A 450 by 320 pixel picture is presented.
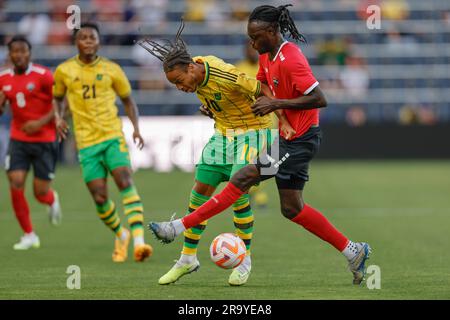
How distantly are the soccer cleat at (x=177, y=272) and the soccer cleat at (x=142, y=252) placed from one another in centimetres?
157

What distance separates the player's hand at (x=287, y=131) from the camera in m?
9.17

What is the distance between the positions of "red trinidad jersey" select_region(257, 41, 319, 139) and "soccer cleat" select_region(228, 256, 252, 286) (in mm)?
1286

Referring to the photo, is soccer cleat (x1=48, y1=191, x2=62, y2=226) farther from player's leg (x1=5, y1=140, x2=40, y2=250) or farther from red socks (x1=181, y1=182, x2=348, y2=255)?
red socks (x1=181, y1=182, x2=348, y2=255)

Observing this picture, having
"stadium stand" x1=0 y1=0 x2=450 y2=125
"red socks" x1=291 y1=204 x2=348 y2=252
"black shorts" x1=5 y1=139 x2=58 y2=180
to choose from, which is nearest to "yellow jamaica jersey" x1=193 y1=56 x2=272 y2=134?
"red socks" x1=291 y1=204 x2=348 y2=252

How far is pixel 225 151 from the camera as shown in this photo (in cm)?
959

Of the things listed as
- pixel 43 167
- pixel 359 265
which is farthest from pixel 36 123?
pixel 359 265

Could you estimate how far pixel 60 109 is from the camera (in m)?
12.1

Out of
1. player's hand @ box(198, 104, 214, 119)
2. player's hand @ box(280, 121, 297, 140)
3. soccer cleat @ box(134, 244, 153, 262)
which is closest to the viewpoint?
player's hand @ box(280, 121, 297, 140)

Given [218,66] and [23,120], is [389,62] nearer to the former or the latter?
[23,120]

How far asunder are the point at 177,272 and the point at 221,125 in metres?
1.41

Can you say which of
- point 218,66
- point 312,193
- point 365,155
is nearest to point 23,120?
point 218,66

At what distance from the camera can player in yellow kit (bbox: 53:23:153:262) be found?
11.7m

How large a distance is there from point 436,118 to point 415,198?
1282 centimetres
